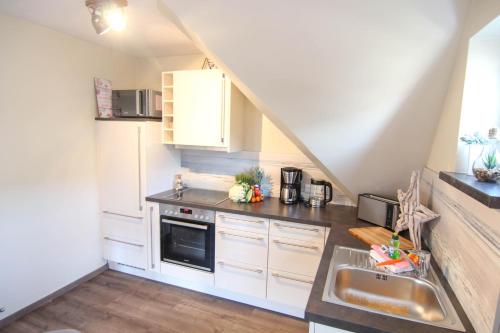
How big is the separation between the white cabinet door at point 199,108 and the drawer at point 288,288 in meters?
1.25

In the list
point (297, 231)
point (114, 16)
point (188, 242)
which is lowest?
point (188, 242)

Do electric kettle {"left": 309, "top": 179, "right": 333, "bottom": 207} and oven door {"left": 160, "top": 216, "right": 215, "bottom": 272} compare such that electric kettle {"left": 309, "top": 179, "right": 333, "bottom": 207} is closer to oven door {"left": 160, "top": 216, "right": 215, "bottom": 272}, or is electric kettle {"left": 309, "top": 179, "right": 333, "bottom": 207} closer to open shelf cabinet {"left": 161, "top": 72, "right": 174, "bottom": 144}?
oven door {"left": 160, "top": 216, "right": 215, "bottom": 272}

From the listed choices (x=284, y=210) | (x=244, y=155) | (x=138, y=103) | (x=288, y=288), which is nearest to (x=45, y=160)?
(x=138, y=103)

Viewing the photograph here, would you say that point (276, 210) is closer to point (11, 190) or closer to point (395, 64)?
point (395, 64)

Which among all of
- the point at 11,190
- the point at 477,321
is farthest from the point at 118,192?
the point at 477,321

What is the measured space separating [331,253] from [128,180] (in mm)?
2052

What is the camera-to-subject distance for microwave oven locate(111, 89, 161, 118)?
2736 millimetres

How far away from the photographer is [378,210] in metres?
2.00

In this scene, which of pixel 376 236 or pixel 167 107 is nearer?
pixel 376 236

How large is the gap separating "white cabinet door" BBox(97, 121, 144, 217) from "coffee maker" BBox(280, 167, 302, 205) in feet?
4.44

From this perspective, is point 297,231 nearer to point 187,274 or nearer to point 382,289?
point 382,289

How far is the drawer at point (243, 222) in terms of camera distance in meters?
2.33

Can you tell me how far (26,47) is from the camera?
7.23 feet

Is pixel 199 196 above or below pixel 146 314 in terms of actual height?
above
